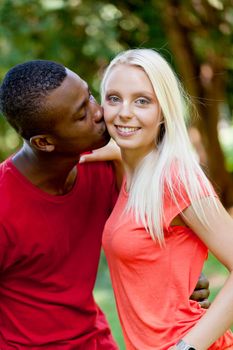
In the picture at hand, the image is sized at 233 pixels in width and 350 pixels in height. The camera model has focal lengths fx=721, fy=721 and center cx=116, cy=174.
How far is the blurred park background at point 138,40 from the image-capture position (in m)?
7.52

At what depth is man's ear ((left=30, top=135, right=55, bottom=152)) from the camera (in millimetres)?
2807

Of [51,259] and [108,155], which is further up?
[108,155]

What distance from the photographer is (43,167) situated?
114 inches

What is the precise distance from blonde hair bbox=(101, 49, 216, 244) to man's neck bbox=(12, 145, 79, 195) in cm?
38

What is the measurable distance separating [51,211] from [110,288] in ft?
17.7

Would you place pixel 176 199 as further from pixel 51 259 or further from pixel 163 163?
pixel 51 259

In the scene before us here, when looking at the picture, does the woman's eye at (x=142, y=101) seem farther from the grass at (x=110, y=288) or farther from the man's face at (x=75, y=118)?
the grass at (x=110, y=288)

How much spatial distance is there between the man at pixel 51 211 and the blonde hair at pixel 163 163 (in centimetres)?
26

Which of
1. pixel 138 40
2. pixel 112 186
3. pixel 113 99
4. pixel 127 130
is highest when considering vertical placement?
pixel 138 40

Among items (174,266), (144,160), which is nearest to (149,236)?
(174,266)

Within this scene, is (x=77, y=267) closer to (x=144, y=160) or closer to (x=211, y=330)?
(x=144, y=160)

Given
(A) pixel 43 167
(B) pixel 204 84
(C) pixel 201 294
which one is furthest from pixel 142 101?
(B) pixel 204 84

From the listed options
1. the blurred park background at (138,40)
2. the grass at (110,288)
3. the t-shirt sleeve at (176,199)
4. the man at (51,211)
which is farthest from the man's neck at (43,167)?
the blurred park background at (138,40)

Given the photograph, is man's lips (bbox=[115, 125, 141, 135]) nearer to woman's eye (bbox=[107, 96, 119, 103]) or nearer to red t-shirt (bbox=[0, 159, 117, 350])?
woman's eye (bbox=[107, 96, 119, 103])
